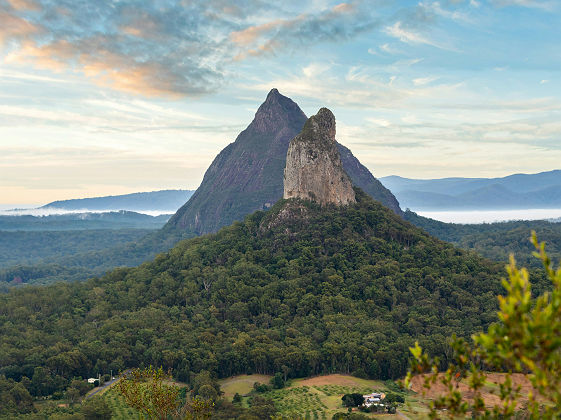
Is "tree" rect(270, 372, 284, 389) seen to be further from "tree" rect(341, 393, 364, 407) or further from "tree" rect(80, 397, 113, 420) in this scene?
"tree" rect(80, 397, 113, 420)

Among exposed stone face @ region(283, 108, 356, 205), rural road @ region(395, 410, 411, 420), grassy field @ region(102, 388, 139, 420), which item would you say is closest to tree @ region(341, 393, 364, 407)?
rural road @ region(395, 410, 411, 420)

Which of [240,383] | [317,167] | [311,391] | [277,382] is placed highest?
[317,167]

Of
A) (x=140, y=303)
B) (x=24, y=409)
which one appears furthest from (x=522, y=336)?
(x=140, y=303)

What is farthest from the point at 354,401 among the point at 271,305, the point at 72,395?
the point at 271,305

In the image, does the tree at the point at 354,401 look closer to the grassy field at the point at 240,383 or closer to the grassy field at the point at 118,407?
the grassy field at the point at 240,383

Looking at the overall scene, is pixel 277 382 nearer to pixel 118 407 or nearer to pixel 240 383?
pixel 240 383

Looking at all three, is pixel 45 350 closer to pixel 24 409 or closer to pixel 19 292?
pixel 24 409
